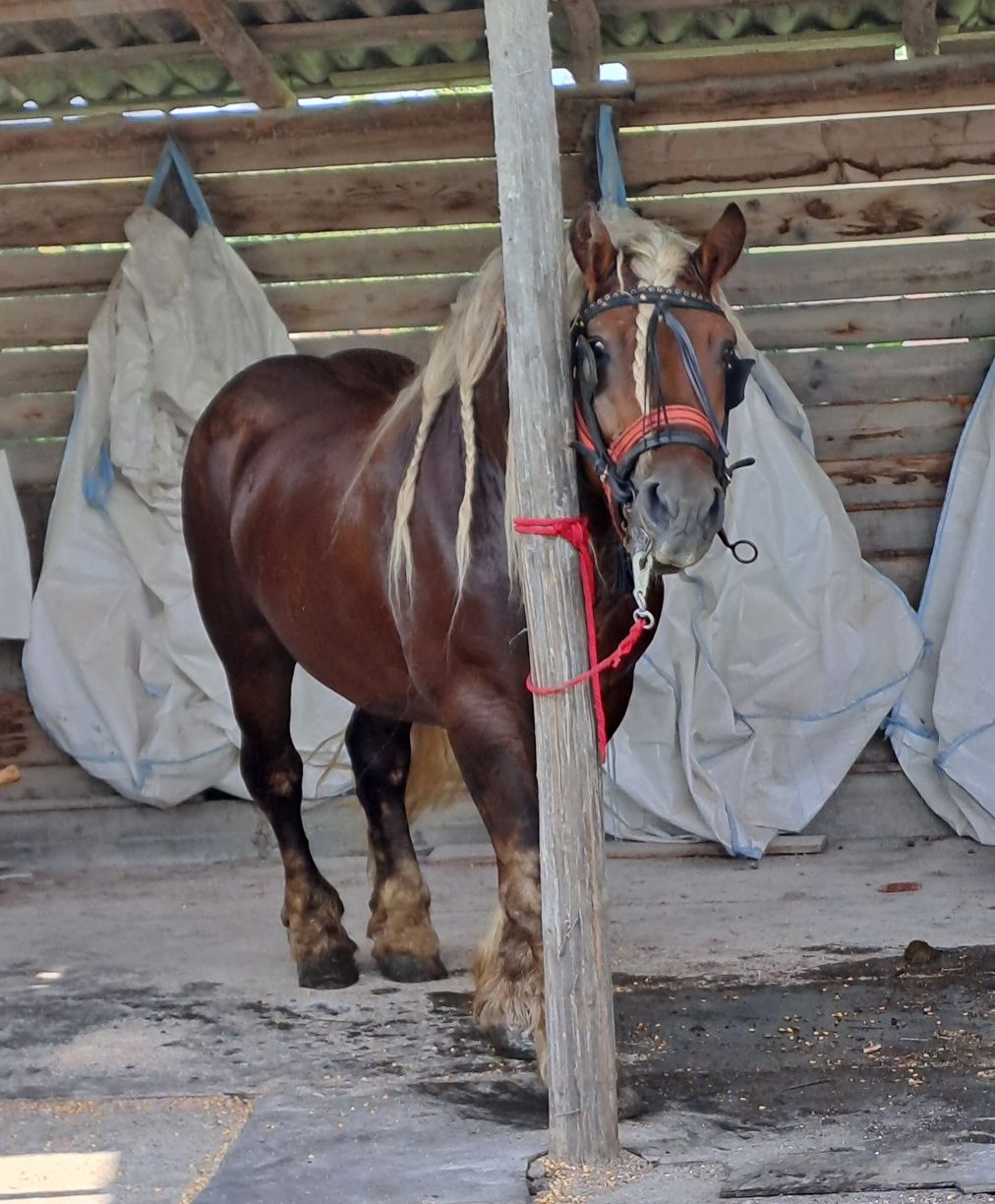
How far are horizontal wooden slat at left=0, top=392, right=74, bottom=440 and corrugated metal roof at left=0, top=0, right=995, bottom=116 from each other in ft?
3.36

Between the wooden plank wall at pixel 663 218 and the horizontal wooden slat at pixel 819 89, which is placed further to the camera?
the wooden plank wall at pixel 663 218

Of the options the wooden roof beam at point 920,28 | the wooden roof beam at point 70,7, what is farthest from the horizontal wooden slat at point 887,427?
the wooden roof beam at point 70,7

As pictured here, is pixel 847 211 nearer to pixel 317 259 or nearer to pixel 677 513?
pixel 317 259

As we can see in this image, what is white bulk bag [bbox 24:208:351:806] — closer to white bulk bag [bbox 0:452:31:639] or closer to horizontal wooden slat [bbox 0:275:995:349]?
white bulk bag [bbox 0:452:31:639]

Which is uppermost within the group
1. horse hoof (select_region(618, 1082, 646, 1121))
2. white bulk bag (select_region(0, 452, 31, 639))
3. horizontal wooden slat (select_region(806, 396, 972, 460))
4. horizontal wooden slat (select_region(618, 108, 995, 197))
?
horizontal wooden slat (select_region(618, 108, 995, 197))

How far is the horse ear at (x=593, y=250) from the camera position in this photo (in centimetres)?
299

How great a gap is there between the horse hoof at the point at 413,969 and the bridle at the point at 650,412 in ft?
5.46

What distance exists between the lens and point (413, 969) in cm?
429

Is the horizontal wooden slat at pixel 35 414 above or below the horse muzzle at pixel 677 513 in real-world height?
above

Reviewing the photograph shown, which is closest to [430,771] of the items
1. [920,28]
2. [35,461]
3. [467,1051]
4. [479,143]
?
[467,1051]

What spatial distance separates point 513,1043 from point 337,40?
337 centimetres

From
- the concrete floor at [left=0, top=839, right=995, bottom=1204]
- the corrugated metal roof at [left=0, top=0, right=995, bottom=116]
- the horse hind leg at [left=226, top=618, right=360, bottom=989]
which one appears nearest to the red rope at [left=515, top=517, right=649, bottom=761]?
the concrete floor at [left=0, top=839, right=995, bottom=1204]

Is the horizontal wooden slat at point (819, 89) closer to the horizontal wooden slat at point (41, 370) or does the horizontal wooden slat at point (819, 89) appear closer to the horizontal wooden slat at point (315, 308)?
the horizontal wooden slat at point (315, 308)

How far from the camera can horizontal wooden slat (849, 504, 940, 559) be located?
19.1ft
